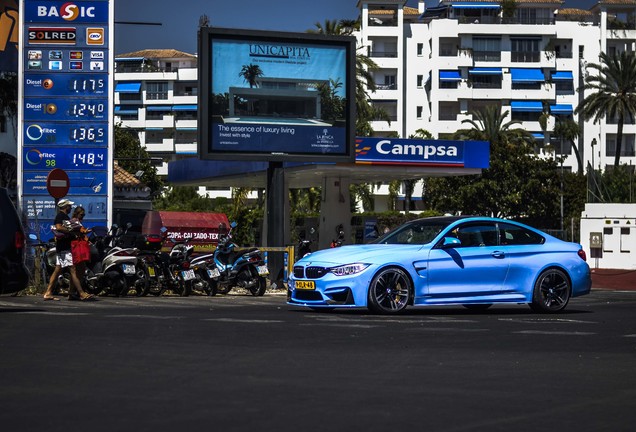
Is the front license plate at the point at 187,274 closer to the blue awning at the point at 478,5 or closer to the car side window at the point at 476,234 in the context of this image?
the car side window at the point at 476,234

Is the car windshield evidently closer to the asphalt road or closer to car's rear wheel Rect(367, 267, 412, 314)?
car's rear wheel Rect(367, 267, 412, 314)

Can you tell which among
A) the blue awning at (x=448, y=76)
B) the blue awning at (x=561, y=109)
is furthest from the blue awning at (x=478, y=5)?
the blue awning at (x=561, y=109)

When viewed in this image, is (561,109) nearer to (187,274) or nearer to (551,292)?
(187,274)

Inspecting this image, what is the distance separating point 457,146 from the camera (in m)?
37.0

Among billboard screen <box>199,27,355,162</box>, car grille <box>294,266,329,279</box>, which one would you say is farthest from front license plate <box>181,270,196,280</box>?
car grille <box>294,266,329,279</box>

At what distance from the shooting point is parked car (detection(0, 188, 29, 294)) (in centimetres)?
→ 1706

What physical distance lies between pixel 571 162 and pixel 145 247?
87.7 metres

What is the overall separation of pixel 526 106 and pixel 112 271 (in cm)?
8909

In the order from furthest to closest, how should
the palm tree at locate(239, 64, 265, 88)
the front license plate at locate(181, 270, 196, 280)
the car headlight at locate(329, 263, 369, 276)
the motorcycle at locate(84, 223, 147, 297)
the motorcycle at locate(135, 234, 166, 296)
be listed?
the palm tree at locate(239, 64, 265, 88) → the front license plate at locate(181, 270, 196, 280) → the motorcycle at locate(135, 234, 166, 296) → the motorcycle at locate(84, 223, 147, 297) → the car headlight at locate(329, 263, 369, 276)

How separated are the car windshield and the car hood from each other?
32 centimetres

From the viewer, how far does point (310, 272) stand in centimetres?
1750

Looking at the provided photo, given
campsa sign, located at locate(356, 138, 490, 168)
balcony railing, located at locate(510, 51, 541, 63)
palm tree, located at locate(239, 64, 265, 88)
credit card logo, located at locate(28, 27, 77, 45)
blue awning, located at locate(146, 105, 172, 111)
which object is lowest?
campsa sign, located at locate(356, 138, 490, 168)

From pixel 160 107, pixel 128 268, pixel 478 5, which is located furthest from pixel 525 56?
pixel 128 268

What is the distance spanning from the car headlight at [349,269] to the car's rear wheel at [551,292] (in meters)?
2.87
